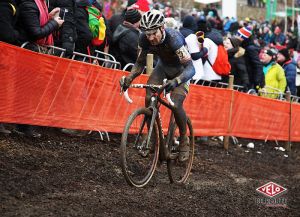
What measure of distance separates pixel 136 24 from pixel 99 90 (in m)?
1.74

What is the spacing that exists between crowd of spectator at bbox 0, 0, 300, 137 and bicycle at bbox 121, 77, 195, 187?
7.19ft

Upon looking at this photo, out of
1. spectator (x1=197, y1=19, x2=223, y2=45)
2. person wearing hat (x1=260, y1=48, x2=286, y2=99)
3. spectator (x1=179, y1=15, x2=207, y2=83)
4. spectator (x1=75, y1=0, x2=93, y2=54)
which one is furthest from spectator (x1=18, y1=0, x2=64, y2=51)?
person wearing hat (x1=260, y1=48, x2=286, y2=99)

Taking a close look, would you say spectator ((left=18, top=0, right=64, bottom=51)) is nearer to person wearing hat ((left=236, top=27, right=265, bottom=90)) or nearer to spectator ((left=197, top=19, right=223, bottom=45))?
spectator ((left=197, top=19, right=223, bottom=45))

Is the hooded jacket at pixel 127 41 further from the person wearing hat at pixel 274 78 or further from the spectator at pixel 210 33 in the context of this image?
the person wearing hat at pixel 274 78

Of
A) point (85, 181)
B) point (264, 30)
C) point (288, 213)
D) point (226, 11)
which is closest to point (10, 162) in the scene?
point (85, 181)

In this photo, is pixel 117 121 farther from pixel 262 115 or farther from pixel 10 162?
pixel 262 115

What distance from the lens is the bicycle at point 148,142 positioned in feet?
25.4

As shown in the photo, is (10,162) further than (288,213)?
No

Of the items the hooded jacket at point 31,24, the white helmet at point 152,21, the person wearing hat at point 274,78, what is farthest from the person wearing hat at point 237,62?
the white helmet at point 152,21

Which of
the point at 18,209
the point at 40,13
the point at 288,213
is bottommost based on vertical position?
the point at 288,213

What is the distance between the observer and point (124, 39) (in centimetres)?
1141

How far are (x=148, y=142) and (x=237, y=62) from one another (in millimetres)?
6900

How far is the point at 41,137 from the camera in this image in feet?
32.7

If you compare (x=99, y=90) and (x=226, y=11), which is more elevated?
(x=99, y=90)
